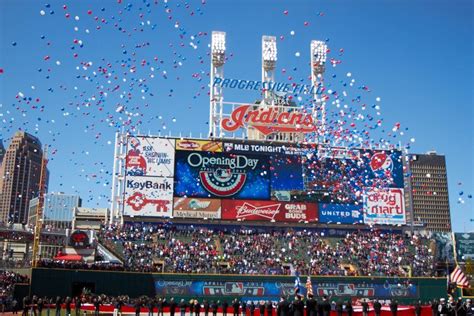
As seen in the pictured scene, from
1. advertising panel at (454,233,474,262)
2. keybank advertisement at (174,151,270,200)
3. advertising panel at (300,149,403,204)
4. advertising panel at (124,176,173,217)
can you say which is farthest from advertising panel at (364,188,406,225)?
advertising panel at (124,176,173,217)

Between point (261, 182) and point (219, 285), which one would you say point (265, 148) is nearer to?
point (261, 182)

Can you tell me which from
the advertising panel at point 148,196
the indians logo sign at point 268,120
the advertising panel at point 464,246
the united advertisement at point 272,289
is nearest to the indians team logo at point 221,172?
the advertising panel at point 148,196

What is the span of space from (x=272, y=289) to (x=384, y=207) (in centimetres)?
1623

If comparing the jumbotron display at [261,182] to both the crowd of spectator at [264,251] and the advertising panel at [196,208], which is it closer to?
the advertising panel at [196,208]

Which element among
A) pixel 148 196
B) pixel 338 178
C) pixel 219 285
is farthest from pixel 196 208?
pixel 338 178

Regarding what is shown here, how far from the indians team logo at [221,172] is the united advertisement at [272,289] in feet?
33.2

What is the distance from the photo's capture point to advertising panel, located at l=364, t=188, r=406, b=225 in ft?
198

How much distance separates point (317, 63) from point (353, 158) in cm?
1213

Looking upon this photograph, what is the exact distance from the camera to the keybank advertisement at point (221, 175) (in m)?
57.6

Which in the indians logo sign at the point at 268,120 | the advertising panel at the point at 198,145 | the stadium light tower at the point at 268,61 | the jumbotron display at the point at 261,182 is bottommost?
the jumbotron display at the point at 261,182

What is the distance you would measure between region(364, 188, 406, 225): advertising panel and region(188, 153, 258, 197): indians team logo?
1310cm

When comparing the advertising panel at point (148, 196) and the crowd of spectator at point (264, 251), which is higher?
the advertising panel at point (148, 196)

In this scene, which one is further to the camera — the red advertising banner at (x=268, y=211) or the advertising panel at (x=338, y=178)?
the advertising panel at (x=338, y=178)

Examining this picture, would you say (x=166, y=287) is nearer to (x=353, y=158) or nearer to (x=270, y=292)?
(x=270, y=292)
